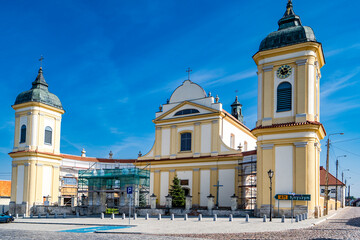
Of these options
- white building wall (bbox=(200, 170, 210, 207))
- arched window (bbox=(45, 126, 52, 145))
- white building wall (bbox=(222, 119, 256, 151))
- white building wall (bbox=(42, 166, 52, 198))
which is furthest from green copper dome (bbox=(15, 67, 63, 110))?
white building wall (bbox=(222, 119, 256, 151))

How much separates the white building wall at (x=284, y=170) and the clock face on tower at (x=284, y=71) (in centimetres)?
545

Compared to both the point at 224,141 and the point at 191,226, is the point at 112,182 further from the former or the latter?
the point at 191,226

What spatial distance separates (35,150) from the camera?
39719 mm

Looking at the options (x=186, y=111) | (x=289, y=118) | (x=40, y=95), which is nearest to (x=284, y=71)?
(x=289, y=118)

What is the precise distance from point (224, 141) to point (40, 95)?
2003cm

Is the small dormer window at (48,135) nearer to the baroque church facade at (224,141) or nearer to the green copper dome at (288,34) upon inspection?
the baroque church facade at (224,141)

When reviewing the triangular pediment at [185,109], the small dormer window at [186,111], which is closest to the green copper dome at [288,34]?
the triangular pediment at [185,109]

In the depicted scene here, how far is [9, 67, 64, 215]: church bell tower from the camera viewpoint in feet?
129

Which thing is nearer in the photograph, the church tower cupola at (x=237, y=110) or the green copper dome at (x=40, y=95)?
the green copper dome at (x=40, y=95)

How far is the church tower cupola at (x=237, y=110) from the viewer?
54.5 metres

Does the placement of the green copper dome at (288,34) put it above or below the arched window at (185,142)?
above

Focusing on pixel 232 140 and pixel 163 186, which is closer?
pixel 163 186

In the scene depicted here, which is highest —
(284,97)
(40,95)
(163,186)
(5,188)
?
(40,95)

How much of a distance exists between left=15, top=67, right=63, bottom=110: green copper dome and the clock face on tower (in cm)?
2495
